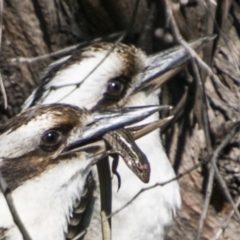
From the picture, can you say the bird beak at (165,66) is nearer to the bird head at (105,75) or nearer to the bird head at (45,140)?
the bird head at (105,75)

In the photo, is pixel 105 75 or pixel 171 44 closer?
pixel 105 75

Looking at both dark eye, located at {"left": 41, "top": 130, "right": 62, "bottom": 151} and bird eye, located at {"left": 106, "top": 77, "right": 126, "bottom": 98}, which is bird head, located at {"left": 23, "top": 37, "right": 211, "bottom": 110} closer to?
bird eye, located at {"left": 106, "top": 77, "right": 126, "bottom": 98}

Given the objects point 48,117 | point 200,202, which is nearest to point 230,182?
point 200,202

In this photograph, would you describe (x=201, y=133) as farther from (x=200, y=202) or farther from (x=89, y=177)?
(x=89, y=177)

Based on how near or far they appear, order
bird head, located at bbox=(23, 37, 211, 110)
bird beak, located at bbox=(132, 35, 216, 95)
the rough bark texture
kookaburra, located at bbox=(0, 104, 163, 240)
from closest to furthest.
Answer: kookaburra, located at bbox=(0, 104, 163, 240) < bird head, located at bbox=(23, 37, 211, 110) < bird beak, located at bbox=(132, 35, 216, 95) < the rough bark texture

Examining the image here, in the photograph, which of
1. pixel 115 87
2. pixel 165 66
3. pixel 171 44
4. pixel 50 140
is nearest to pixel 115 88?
pixel 115 87

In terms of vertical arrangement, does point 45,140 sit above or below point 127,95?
below

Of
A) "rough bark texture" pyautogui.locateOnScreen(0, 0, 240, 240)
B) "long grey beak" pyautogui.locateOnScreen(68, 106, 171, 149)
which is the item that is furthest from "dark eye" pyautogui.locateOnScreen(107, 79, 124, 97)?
"long grey beak" pyautogui.locateOnScreen(68, 106, 171, 149)

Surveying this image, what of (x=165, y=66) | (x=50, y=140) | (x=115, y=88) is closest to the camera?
(x=50, y=140)

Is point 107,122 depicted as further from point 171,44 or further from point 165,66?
point 171,44
